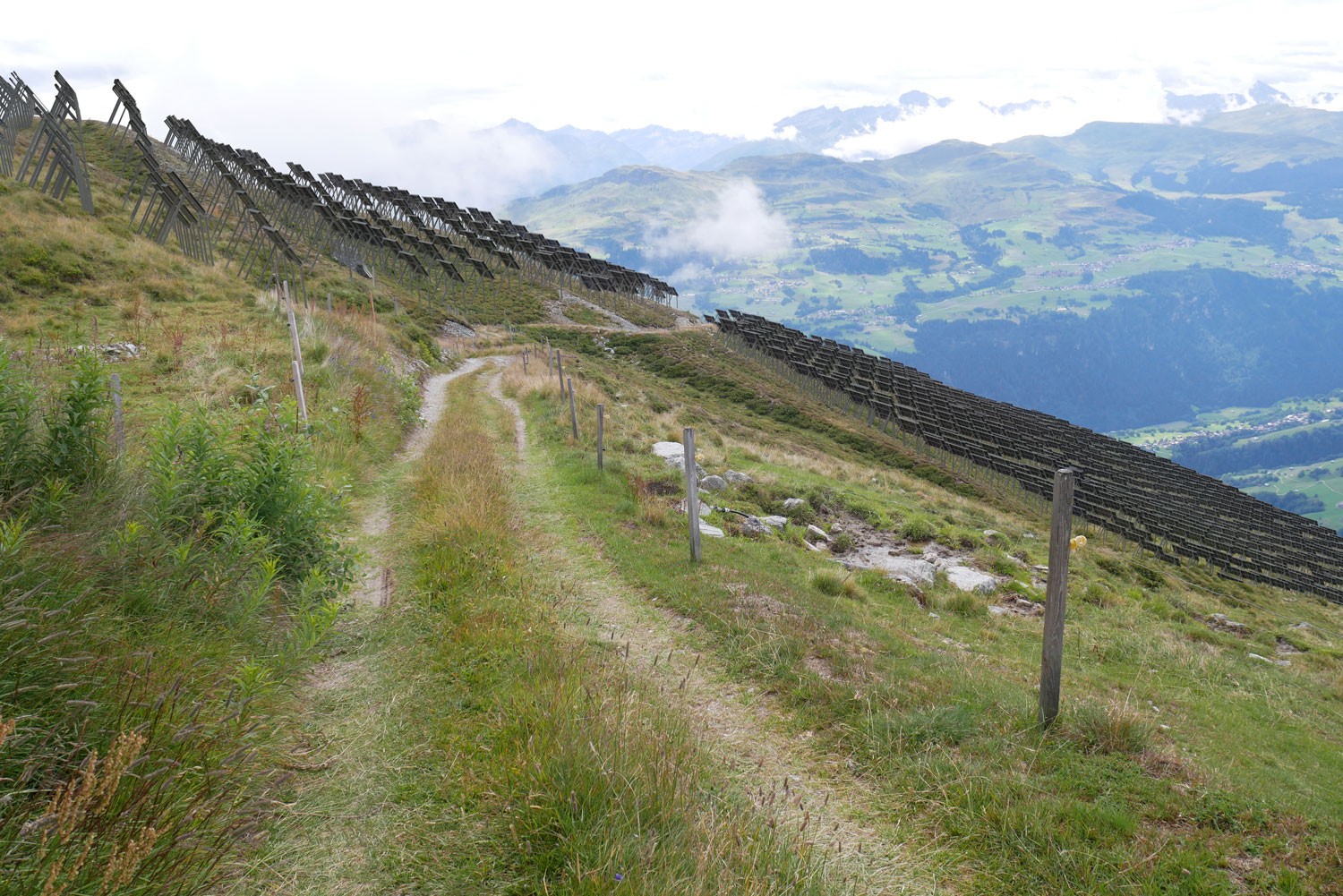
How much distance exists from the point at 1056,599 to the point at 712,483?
1178 centimetres

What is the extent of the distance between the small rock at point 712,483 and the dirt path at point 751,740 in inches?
287

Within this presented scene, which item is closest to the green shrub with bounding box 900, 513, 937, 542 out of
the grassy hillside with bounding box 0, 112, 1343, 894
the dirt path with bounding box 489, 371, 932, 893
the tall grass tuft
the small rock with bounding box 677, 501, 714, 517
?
the grassy hillside with bounding box 0, 112, 1343, 894

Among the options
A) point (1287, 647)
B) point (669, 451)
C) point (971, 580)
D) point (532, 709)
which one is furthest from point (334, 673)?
point (1287, 647)

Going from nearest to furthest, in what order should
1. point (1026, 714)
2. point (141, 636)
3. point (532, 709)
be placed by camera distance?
1. point (141, 636)
2. point (532, 709)
3. point (1026, 714)

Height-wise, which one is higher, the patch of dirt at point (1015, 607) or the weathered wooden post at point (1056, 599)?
the weathered wooden post at point (1056, 599)

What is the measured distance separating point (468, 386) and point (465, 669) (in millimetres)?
26637

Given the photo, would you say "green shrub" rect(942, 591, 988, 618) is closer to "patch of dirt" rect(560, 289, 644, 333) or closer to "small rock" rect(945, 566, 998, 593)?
"small rock" rect(945, 566, 998, 593)

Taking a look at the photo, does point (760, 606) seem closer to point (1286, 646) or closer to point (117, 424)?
point (117, 424)

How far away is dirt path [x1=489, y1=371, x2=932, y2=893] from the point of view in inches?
184

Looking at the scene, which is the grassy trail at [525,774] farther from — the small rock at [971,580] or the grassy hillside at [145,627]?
the small rock at [971,580]

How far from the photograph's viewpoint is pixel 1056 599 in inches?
247

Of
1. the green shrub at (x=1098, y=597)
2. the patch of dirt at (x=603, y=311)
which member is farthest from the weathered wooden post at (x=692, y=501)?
the patch of dirt at (x=603, y=311)

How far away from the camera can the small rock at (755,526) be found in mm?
14398

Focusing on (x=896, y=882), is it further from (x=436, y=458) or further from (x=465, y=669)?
(x=436, y=458)
